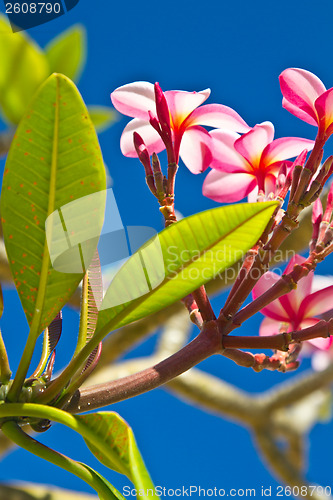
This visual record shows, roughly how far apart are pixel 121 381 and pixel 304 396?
1581 millimetres

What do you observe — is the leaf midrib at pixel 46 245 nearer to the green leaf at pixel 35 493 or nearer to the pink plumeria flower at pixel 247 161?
the pink plumeria flower at pixel 247 161

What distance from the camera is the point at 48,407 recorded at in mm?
376

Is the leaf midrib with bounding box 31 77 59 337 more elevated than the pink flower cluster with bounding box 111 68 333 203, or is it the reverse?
the pink flower cluster with bounding box 111 68 333 203

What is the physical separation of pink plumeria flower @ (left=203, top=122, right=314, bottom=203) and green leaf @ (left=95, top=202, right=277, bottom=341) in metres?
0.18

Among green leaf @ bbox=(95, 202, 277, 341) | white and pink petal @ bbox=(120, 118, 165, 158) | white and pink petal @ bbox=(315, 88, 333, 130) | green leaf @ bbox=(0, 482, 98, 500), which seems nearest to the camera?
green leaf @ bbox=(95, 202, 277, 341)

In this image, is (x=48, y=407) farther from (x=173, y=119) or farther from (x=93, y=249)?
(x=173, y=119)

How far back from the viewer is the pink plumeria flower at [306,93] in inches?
19.0

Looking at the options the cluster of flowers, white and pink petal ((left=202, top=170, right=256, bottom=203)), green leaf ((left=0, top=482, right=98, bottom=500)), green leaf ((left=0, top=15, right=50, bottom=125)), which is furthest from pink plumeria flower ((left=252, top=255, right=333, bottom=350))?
green leaf ((left=0, top=482, right=98, bottom=500))

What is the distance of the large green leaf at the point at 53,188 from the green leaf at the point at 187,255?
0.12 ft

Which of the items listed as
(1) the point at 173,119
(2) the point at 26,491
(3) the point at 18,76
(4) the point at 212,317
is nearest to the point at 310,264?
(4) the point at 212,317

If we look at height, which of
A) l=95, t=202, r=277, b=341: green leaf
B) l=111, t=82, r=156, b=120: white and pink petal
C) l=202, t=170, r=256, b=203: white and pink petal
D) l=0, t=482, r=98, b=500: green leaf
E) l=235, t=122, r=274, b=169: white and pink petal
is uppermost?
l=111, t=82, r=156, b=120: white and pink petal

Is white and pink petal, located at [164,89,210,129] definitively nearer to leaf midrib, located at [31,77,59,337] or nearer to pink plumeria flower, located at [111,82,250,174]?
pink plumeria flower, located at [111,82,250,174]

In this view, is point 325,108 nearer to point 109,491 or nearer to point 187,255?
point 187,255

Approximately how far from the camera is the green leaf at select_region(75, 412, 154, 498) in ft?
1.25
